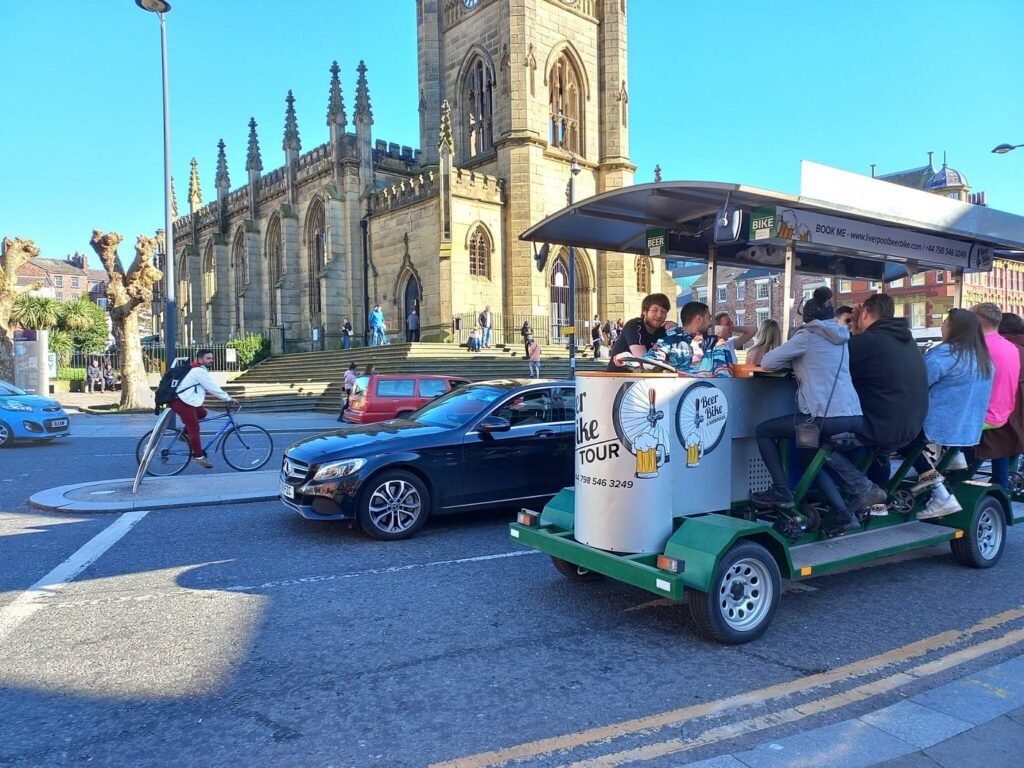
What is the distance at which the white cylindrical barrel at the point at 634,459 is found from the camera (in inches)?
167

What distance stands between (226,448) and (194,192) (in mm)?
47105

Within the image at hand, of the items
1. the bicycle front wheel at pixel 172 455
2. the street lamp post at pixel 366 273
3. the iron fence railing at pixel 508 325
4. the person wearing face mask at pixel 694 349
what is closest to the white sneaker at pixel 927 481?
the person wearing face mask at pixel 694 349

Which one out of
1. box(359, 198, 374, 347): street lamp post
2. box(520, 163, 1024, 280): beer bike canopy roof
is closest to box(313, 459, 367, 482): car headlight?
box(520, 163, 1024, 280): beer bike canopy roof

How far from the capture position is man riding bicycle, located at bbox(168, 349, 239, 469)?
974 cm

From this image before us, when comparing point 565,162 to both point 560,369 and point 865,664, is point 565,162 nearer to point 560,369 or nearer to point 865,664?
point 560,369

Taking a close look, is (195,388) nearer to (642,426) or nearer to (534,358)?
(642,426)

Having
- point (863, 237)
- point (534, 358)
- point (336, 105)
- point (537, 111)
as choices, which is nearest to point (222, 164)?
point (336, 105)

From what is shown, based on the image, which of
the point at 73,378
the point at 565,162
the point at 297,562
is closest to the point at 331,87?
the point at 565,162

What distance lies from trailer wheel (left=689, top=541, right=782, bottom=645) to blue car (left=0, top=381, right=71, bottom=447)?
15260 mm

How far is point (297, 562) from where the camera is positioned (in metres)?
5.93

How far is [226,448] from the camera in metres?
10.9

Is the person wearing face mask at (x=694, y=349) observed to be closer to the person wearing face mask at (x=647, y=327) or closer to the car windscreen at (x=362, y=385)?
the person wearing face mask at (x=647, y=327)

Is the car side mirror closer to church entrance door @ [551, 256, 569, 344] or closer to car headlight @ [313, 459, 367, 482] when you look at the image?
car headlight @ [313, 459, 367, 482]

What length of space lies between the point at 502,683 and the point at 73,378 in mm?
32788
